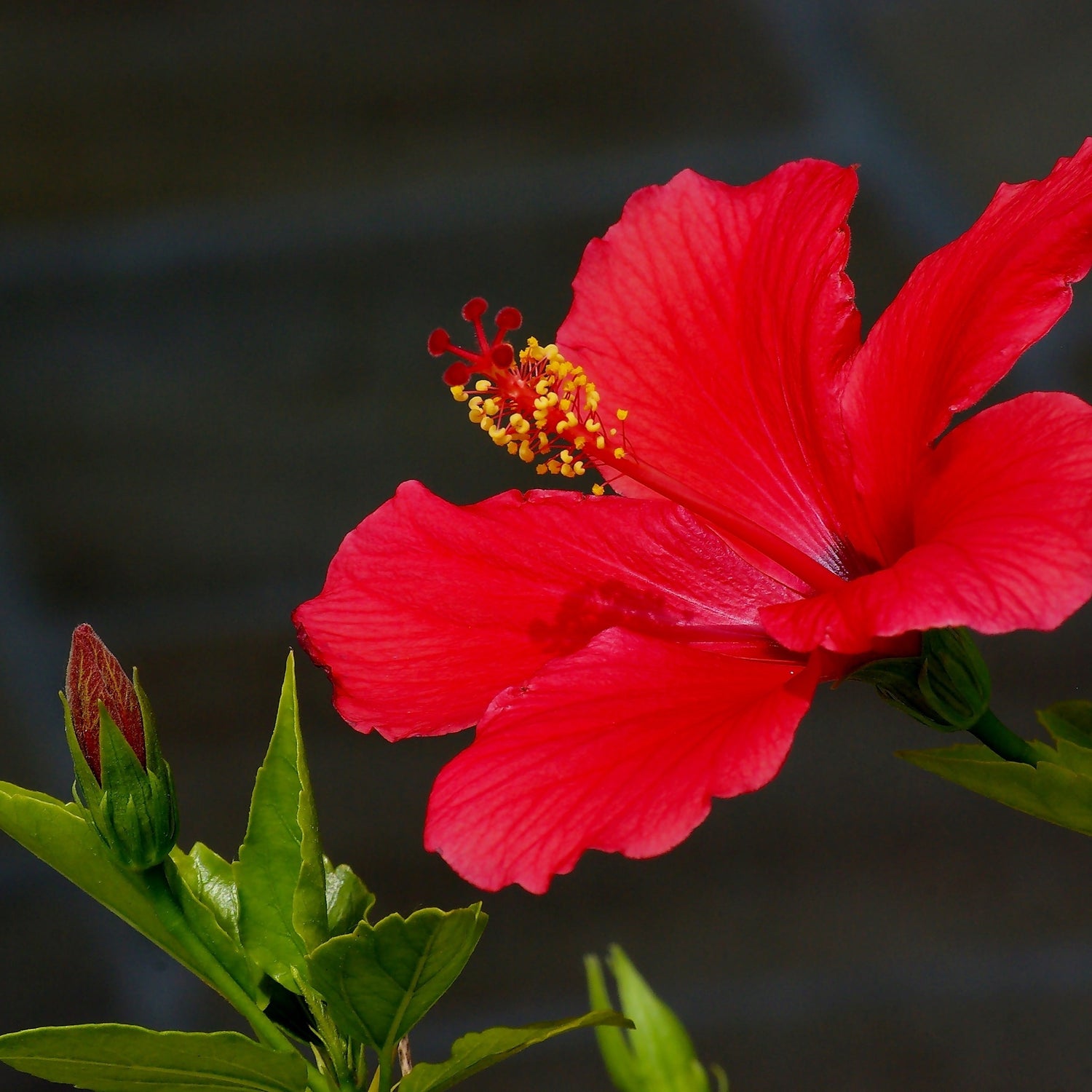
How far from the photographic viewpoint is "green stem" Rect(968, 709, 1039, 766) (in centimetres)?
43

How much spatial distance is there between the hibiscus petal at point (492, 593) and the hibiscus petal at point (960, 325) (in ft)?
0.24

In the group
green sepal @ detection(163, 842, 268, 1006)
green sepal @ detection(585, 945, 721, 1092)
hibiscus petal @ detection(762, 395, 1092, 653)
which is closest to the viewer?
hibiscus petal @ detection(762, 395, 1092, 653)

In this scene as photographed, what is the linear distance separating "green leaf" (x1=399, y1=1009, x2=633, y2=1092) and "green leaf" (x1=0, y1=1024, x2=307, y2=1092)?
0.14 ft

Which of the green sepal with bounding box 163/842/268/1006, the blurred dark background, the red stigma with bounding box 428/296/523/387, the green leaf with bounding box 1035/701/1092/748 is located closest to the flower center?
the red stigma with bounding box 428/296/523/387

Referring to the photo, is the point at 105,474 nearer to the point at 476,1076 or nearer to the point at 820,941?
the point at 476,1076

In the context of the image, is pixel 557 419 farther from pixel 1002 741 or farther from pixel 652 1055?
pixel 652 1055

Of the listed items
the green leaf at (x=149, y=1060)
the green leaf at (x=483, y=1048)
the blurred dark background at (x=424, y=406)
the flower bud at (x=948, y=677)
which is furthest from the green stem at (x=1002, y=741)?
the blurred dark background at (x=424, y=406)

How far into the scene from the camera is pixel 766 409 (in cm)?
51

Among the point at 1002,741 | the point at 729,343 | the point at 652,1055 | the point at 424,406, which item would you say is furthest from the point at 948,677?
the point at 424,406

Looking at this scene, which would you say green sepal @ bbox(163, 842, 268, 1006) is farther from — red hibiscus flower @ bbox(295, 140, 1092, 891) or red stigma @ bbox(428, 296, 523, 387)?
red stigma @ bbox(428, 296, 523, 387)

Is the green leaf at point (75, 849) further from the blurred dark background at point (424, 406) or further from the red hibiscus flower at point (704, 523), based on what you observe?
the blurred dark background at point (424, 406)

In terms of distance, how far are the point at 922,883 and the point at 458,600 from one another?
138cm

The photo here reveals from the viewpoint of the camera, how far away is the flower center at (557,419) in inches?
18.8

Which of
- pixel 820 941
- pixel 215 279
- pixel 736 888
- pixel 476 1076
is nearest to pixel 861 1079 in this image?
pixel 820 941
